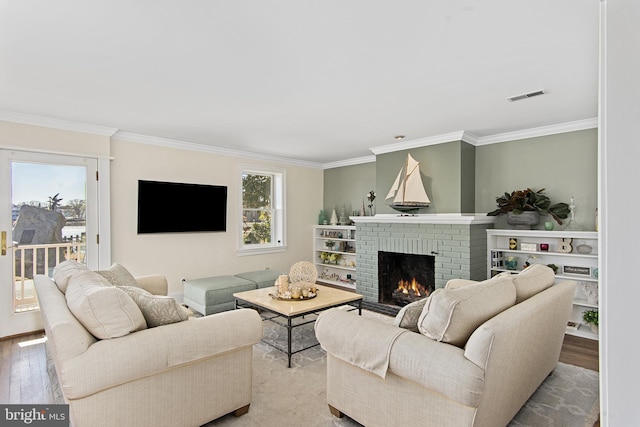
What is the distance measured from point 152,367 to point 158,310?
0.34 meters

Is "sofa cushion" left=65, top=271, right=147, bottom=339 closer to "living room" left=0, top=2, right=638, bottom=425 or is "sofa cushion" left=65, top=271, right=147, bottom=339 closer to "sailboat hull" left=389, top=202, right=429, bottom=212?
"living room" left=0, top=2, right=638, bottom=425

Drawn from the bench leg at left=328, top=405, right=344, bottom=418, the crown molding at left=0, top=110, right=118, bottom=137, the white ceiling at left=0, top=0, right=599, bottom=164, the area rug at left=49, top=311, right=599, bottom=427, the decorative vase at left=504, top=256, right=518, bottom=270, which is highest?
the white ceiling at left=0, top=0, right=599, bottom=164

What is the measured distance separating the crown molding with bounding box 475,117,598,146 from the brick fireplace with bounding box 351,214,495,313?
994 millimetres

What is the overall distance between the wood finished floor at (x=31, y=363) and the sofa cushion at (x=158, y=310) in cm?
117

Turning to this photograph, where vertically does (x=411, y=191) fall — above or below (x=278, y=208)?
above

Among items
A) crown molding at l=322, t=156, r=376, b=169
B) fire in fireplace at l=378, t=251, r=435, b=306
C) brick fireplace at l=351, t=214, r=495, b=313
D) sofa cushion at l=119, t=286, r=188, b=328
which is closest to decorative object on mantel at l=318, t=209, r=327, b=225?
crown molding at l=322, t=156, r=376, b=169

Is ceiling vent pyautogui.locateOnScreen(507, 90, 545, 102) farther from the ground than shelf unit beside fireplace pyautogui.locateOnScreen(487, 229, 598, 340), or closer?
farther from the ground

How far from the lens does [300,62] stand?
238 centimetres

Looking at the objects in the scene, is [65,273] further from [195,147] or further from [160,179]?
[195,147]

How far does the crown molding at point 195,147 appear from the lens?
4.40 meters

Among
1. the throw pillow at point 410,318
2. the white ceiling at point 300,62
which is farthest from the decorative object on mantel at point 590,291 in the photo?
the throw pillow at point 410,318

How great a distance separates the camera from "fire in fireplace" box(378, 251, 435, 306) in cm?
468

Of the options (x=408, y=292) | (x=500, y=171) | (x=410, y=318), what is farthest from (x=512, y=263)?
(x=410, y=318)
